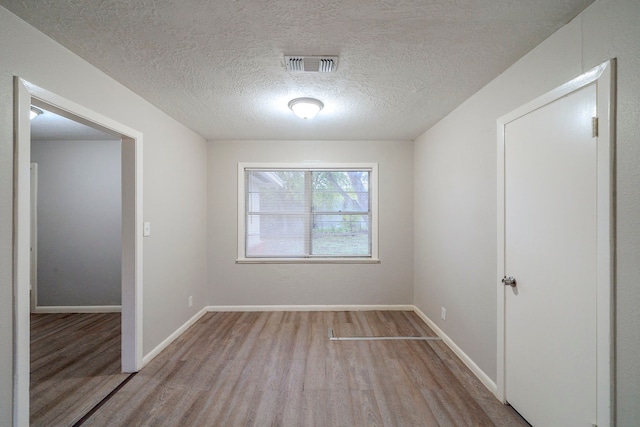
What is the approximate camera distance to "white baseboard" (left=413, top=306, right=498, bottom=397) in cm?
196

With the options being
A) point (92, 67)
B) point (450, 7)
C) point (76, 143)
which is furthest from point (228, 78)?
point (76, 143)

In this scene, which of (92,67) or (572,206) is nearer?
(572,206)

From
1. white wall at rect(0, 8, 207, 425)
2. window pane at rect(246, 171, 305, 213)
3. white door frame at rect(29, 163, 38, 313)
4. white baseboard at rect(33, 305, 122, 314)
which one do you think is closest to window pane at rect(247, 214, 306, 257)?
window pane at rect(246, 171, 305, 213)

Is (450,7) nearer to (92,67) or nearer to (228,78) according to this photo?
(228,78)

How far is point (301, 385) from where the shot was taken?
201 cm

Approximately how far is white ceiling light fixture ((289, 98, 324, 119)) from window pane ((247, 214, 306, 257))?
5.48 ft

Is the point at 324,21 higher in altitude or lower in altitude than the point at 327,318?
higher

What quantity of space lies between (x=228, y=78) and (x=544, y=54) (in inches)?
80.8

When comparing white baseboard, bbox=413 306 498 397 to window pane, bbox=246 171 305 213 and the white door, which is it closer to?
the white door

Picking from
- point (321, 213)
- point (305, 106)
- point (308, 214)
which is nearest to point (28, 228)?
point (305, 106)

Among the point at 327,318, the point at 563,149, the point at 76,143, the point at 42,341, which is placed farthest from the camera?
the point at 76,143

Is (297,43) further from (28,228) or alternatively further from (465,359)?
(465,359)

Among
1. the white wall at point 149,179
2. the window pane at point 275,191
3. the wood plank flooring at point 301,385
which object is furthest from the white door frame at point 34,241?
the window pane at point 275,191

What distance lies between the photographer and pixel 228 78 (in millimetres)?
1921
